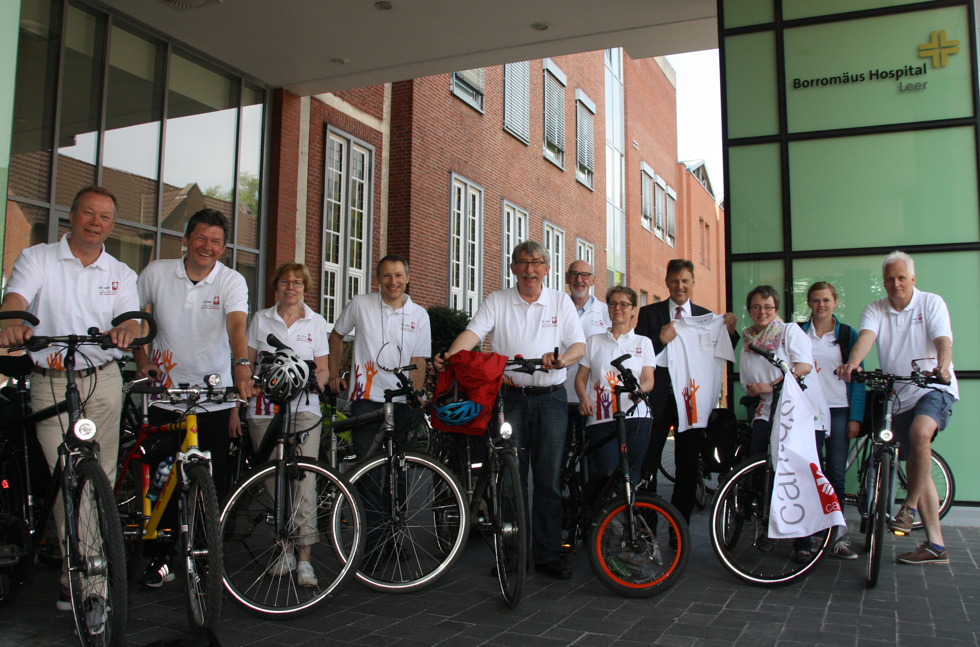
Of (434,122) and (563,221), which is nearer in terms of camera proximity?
(434,122)

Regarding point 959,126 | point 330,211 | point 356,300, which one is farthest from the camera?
point 330,211

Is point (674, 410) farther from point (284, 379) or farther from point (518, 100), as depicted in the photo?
point (518, 100)

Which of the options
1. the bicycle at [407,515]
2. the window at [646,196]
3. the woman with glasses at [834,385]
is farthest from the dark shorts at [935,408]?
the window at [646,196]

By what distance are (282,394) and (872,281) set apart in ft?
17.8

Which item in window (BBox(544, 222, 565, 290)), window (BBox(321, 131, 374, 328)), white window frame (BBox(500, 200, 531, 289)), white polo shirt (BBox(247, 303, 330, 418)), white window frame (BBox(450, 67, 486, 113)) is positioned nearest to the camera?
white polo shirt (BBox(247, 303, 330, 418))

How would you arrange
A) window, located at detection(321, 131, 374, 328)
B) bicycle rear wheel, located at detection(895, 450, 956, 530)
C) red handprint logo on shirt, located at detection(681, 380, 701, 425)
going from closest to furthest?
red handprint logo on shirt, located at detection(681, 380, 701, 425)
bicycle rear wheel, located at detection(895, 450, 956, 530)
window, located at detection(321, 131, 374, 328)

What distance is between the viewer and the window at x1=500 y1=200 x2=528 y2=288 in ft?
62.0

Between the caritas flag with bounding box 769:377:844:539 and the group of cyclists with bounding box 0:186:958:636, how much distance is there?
10.7 inches

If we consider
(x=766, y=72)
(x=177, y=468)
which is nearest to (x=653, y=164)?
(x=766, y=72)

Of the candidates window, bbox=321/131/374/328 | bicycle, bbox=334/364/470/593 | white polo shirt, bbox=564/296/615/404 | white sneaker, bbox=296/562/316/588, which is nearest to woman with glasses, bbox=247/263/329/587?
bicycle, bbox=334/364/470/593

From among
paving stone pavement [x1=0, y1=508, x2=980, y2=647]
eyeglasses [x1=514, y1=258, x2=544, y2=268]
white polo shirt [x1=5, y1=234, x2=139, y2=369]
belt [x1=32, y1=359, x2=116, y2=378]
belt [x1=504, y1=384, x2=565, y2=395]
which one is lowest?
paving stone pavement [x1=0, y1=508, x2=980, y2=647]

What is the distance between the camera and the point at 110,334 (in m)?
3.50

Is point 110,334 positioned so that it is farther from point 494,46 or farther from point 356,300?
point 494,46

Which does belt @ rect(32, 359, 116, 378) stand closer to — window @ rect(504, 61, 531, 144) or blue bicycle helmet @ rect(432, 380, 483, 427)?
blue bicycle helmet @ rect(432, 380, 483, 427)
